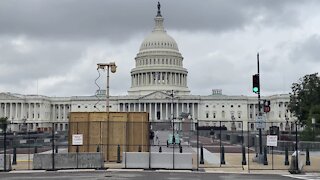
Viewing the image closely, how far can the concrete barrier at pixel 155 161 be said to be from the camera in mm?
31109

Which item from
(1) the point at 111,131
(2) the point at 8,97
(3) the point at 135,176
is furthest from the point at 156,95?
(3) the point at 135,176

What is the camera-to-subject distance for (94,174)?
27.4 metres

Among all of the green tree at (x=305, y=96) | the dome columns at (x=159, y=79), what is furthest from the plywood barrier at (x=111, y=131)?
the dome columns at (x=159, y=79)

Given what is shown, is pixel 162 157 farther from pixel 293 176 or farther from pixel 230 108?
pixel 230 108

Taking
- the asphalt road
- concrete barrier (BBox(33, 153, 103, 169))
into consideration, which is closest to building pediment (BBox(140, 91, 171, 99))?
concrete barrier (BBox(33, 153, 103, 169))

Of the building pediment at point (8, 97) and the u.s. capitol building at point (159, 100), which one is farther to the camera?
the building pediment at point (8, 97)

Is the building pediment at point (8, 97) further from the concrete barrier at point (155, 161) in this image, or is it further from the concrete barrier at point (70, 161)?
the concrete barrier at point (155, 161)

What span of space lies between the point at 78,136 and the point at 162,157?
17.0ft

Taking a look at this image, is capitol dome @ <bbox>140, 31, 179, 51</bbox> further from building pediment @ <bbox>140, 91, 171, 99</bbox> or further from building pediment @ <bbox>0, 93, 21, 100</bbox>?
building pediment @ <bbox>0, 93, 21, 100</bbox>

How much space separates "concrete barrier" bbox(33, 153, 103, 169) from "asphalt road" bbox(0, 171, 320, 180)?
226cm

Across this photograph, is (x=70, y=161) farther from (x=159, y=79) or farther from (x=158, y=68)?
(x=159, y=79)

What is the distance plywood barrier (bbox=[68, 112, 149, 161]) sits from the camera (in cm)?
3631

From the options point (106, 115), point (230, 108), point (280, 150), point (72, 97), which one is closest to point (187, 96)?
point (230, 108)

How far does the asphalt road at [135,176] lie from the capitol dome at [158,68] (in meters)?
162
